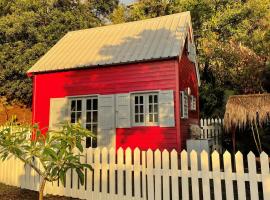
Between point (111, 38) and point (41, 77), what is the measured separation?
12.9ft

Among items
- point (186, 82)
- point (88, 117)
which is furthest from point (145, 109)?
point (186, 82)

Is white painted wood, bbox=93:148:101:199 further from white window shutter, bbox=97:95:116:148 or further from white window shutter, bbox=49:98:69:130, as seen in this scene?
white window shutter, bbox=49:98:69:130

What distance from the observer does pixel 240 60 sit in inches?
810

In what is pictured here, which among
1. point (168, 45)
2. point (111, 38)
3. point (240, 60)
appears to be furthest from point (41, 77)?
point (240, 60)

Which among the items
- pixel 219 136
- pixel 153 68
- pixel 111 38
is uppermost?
pixel 111 38

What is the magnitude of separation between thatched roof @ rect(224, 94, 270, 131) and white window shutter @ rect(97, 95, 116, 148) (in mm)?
4523

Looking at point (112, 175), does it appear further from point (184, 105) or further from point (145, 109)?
point (184, 105)

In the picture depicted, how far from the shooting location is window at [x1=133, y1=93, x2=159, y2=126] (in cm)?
1157

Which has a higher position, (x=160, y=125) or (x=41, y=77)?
(x=41, y=77)

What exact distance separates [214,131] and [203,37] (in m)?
14.9

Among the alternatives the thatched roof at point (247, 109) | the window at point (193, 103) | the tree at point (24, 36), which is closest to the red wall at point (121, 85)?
the thatched roof at point (247, 109)

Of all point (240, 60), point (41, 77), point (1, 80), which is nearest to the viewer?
point (41, 77)

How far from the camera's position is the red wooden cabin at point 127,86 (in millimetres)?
11320

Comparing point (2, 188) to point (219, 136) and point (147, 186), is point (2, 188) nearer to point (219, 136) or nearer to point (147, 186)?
point (147, 186)
